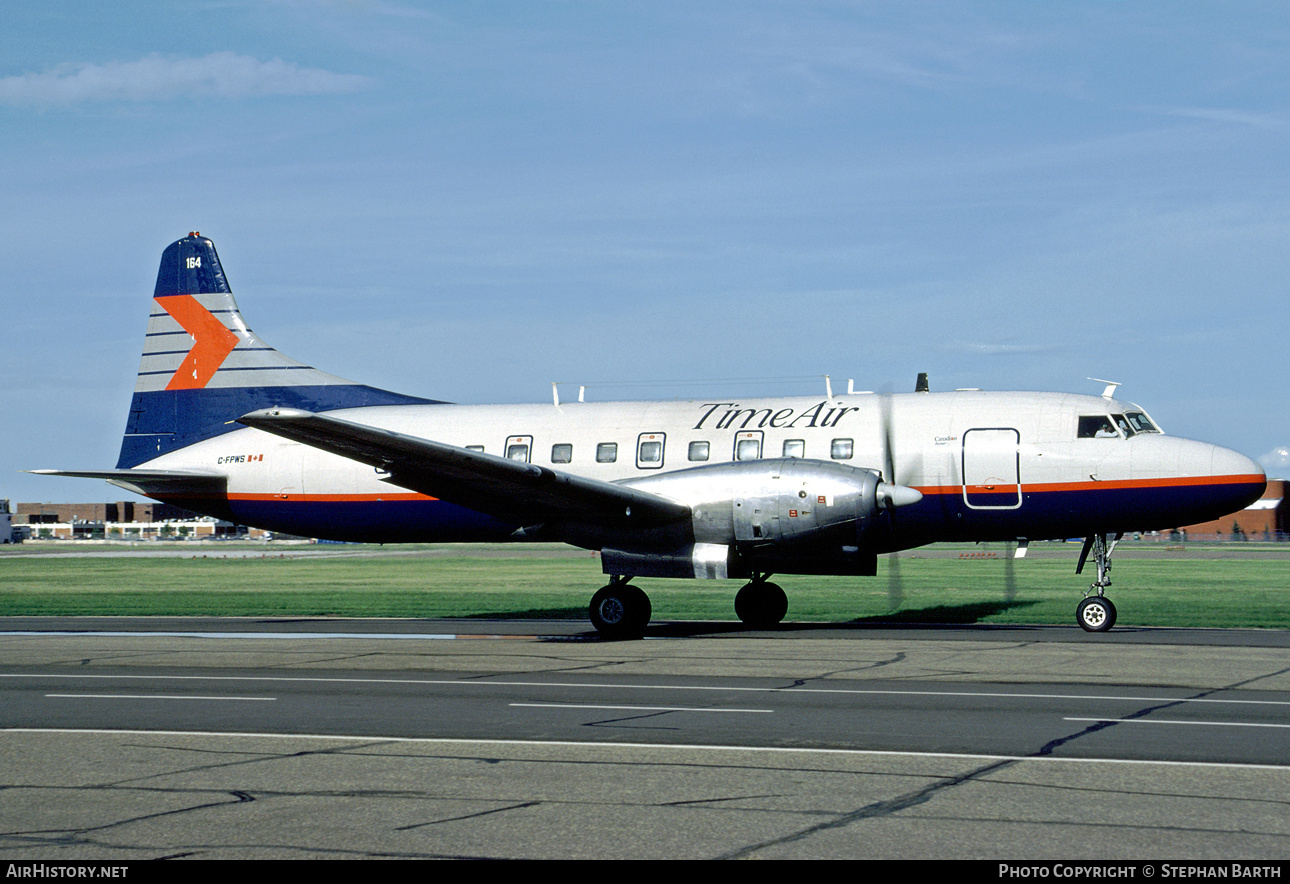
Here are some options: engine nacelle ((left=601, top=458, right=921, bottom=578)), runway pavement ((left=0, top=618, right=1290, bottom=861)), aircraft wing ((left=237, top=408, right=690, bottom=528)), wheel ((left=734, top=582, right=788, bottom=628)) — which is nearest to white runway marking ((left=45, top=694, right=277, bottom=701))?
runway pavement ((left=0, top=618, right=1290, bottom=861))

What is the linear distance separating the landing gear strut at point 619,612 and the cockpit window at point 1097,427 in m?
8.07

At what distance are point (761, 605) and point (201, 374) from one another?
1414cm

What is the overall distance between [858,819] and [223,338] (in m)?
24.4

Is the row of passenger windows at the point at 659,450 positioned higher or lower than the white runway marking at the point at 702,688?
higher

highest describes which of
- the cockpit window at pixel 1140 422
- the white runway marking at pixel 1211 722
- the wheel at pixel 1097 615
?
the cockpit window at pixel 1140 422

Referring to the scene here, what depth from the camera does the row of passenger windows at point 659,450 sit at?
72.7 feet

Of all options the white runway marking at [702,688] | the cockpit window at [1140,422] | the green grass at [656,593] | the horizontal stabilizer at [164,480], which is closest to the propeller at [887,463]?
the green grass at [656,593]

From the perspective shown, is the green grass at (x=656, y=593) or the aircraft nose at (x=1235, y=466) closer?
the aircraft nose at (x=1235, y=466)

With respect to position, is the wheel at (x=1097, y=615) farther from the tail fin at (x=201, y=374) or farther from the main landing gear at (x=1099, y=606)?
the tail fin at (x=201, y=374)

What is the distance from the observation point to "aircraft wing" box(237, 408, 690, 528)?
18859 millimetres

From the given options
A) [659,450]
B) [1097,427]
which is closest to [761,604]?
[659,450]

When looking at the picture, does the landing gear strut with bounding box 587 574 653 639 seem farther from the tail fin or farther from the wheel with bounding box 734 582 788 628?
the tail fin

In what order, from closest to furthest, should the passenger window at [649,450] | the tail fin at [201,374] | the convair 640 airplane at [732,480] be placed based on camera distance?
1. the convair 640 airplane at [732,480]
2. the passenger window at [649,450]
3. the tail fin at [201,374]

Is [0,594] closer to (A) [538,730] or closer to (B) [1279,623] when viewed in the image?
(A) [538,730]
